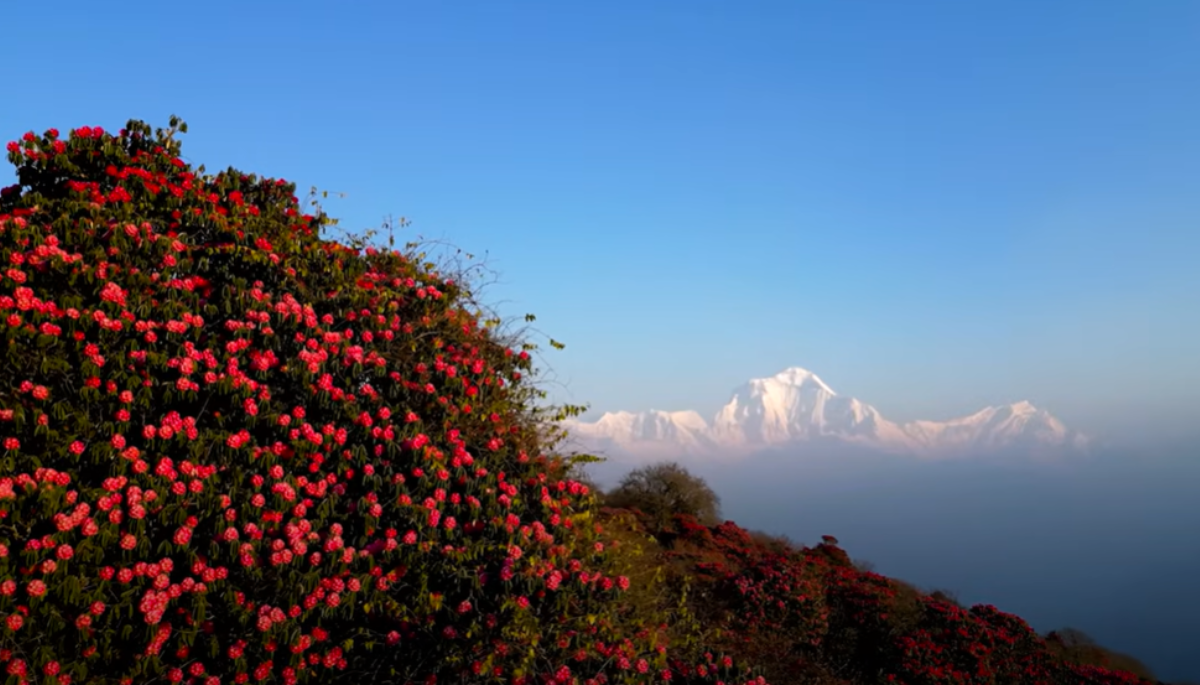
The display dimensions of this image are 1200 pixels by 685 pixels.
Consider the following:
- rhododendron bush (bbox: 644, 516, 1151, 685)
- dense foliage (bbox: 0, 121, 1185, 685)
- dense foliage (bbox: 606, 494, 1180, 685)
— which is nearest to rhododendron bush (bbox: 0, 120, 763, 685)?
dense foliage (bbox: 0, 121, 1185, 685)

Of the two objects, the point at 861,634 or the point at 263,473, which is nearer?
the point at 263,473

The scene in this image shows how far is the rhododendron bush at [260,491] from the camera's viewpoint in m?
6.21

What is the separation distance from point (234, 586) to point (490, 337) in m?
4.11

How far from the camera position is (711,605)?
17219mm

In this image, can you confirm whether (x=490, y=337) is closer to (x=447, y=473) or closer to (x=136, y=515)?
(x=447, y=473)

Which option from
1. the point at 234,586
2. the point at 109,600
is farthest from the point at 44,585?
the point at 234,586

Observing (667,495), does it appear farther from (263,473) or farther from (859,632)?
(263,473)

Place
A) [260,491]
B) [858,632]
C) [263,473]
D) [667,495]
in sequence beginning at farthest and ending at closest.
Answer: [667,495] → [858,632] → [263,473] → [260,491]

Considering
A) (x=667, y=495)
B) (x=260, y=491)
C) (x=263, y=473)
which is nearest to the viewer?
(x=260, y=491)

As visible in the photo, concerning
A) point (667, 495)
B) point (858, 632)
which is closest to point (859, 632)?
point (858, 632)

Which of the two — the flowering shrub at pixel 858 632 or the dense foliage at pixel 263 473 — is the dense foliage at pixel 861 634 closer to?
the flowering shrub at pixel 858 632

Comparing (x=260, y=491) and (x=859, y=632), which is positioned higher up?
(x=260, y=491)

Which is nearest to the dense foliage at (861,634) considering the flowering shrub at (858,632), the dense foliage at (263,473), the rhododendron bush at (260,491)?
the flowering shrub at (858,632)

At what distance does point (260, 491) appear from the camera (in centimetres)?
686
